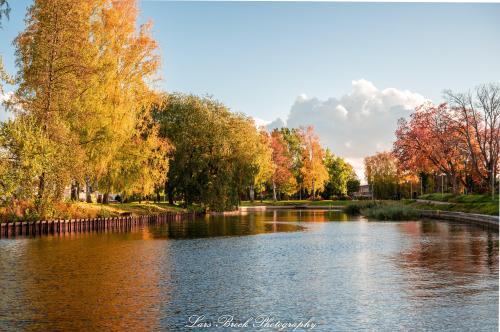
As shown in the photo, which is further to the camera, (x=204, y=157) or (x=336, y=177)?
(x=336, y=177)

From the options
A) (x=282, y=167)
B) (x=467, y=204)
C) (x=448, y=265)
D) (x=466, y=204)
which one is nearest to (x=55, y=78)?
(x=448, y=265)

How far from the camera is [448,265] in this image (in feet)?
63.1

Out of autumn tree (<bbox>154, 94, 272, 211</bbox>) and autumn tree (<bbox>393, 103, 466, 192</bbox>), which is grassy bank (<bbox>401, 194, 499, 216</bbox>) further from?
autumn tree (<bbox>154, 94, 272, 211</bbox>)

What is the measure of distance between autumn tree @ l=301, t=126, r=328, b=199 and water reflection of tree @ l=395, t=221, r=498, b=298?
67088mm

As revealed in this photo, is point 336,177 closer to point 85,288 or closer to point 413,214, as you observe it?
point 413,214

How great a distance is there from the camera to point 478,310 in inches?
484

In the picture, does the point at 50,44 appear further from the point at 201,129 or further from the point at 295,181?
the point at 295,181

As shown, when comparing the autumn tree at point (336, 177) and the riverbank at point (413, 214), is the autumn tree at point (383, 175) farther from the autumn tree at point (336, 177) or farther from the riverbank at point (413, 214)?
the riverbank at point (413, 214)

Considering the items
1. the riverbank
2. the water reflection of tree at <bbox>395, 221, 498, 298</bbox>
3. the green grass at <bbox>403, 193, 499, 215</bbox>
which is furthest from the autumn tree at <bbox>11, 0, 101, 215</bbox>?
the green grass at <bbox>403, 193, 499, 215</bbox>

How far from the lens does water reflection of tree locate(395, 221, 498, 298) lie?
48.9 feet

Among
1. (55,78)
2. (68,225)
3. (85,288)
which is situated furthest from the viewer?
(68,225)

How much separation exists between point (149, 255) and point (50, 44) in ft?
55.3

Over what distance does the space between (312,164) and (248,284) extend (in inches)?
3265

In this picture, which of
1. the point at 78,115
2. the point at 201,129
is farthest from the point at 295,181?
the point at 78,115
